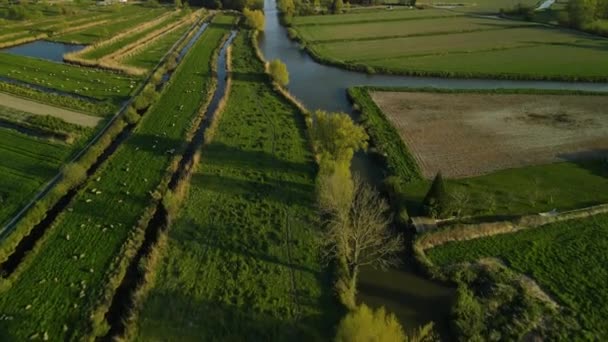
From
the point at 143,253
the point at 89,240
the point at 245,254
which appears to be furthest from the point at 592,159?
the point at 89,240

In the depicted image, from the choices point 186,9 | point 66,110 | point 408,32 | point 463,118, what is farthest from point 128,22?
point 463,118

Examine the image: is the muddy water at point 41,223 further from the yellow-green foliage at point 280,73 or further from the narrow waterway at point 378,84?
the yellow-green foliage at point 280,73

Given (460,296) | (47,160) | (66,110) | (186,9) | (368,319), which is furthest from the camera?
(186,9)

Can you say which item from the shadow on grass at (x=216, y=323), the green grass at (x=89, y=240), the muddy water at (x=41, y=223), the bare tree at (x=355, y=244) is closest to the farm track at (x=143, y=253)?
the green grass at (x=89, y=240)

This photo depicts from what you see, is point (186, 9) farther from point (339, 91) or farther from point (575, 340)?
point (575, 340)

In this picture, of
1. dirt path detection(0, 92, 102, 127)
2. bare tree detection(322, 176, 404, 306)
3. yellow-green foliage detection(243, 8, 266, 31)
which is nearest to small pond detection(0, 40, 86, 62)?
dirt path detection(0, 92, 102, 127)
